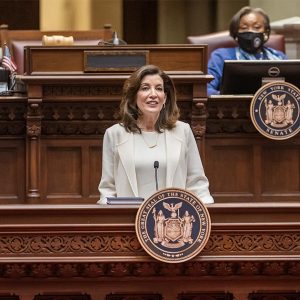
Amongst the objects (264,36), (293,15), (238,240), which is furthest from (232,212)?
(293,15)

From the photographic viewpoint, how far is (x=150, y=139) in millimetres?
4621

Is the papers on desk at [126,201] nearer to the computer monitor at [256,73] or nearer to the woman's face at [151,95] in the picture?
the woman's face at [151,95]

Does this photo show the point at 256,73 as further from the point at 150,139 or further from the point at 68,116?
the point at 150,139

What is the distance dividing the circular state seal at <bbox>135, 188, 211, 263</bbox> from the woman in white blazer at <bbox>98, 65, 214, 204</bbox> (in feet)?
2.90

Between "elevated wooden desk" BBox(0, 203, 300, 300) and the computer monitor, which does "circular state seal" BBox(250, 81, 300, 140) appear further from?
"elevated wooden desk" BBox(0, 203, 300, 300)

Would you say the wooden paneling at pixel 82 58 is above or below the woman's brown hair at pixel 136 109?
above

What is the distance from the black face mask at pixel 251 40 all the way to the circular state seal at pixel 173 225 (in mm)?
3097

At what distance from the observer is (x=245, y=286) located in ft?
11.9

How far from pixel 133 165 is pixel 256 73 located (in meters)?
1.55

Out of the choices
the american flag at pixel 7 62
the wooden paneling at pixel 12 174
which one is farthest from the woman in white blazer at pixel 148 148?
the american flag at pixel 7 62

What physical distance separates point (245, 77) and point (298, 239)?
92.6 inches

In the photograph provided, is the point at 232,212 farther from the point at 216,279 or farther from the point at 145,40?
the point at 145,40

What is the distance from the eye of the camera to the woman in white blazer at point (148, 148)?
14.9 feet

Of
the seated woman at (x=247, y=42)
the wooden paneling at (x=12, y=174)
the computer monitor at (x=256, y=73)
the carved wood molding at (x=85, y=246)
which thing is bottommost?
the carved wood molding at (x=85, y=246)
